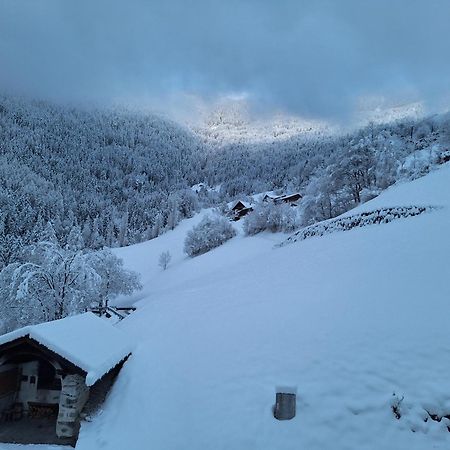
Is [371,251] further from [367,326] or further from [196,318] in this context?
[196,318]

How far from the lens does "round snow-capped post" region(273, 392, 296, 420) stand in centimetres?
704

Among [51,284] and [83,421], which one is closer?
[83,421]

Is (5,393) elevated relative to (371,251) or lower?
lower

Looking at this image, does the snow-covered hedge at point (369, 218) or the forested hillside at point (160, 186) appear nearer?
the snow-covered hedge at point (369, 218)

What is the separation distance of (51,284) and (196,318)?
13.3 metres

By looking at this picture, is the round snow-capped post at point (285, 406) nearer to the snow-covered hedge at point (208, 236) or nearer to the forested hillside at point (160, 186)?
the forested hillside at point (160, 186)

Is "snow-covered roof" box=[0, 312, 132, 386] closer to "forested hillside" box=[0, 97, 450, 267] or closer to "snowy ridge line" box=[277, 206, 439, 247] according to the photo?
"snowy ridge line" box=[277, 206, 439, 247]

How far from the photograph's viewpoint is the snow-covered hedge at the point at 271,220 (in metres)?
45.2

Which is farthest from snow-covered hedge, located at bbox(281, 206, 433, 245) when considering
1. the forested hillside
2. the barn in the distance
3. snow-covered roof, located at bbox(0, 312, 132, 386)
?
the barn in the distance

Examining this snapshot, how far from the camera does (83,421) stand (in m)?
8.04

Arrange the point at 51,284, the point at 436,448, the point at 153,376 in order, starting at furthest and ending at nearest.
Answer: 1. the point at 51,284
2. the point at 153,376
3. the point at 436,448

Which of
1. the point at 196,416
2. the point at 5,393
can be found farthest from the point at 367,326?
the point at 5,393

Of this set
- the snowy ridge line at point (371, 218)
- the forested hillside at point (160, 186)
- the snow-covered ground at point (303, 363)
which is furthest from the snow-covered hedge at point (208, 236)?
the snow-covered ground at point (303, 363)

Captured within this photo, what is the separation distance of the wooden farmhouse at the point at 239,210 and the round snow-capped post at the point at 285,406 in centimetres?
7507
